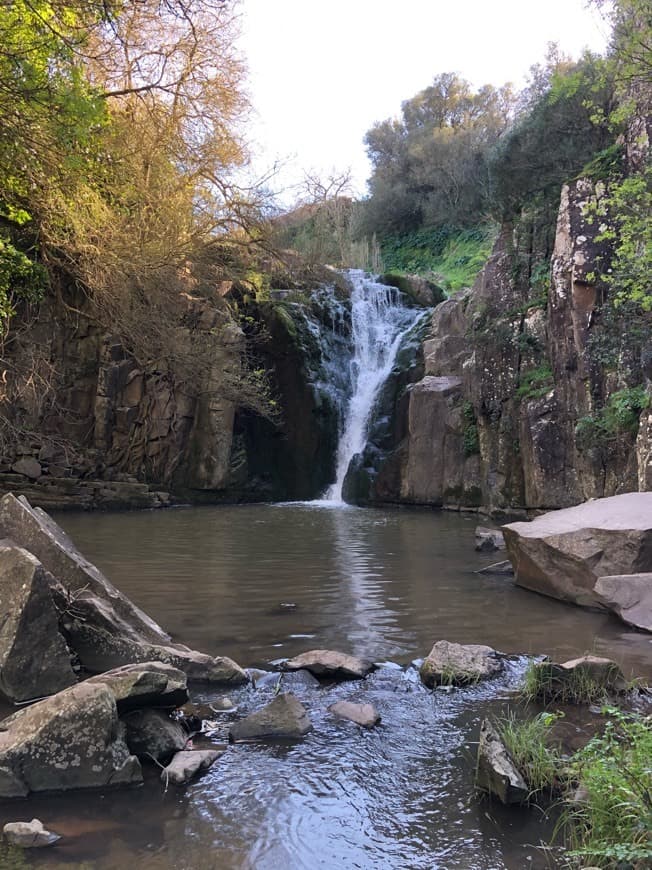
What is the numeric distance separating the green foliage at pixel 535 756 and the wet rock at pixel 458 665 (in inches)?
44.1

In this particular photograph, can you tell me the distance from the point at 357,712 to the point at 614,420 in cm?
1039

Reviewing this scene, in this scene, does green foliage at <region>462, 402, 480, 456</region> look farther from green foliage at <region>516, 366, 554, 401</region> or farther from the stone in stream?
the stone in stream

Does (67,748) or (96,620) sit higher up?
(96,620)

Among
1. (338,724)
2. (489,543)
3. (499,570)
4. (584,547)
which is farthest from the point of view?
(489,543)

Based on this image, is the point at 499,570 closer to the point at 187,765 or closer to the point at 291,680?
the point at 291,680

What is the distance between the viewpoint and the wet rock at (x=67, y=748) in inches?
117

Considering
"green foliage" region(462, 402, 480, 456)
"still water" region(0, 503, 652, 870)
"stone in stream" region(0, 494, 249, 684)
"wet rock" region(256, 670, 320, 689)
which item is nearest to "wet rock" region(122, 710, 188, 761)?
"still water" region(0, 503, 652, 870)

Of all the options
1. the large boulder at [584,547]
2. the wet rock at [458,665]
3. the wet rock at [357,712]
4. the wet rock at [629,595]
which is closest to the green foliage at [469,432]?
the large boulder at [584,547]

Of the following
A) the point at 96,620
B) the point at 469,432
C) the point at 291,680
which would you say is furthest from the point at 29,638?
the point at 469,432

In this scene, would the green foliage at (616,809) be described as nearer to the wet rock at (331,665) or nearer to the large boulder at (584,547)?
the wet rock at (331,665)

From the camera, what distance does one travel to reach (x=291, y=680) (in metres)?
4.64

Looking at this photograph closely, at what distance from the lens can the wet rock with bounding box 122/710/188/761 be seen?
3.34 m

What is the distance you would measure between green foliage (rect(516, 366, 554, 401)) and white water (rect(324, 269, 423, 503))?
21.1ft

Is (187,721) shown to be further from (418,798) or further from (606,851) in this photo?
(606,851)
